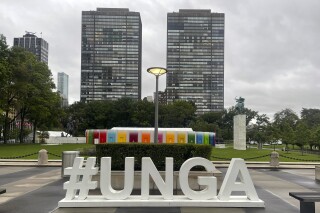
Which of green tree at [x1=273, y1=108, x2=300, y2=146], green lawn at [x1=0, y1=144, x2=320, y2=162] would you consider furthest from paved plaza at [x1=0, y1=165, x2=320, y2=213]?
green tree at [x1=273, y1=108, x2=300, y2=146]

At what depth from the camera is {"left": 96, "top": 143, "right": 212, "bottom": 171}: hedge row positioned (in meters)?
13.6

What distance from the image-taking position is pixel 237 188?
33.4ft

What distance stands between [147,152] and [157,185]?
363 centimetres

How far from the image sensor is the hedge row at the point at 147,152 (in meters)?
13.6

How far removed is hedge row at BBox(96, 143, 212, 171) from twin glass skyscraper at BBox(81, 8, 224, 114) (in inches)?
4724

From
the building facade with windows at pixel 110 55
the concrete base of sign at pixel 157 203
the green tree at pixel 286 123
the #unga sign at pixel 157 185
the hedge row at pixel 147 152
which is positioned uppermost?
the building facade with windows at pixel 110 55

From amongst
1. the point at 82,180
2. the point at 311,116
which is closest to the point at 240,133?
the point at 82,180

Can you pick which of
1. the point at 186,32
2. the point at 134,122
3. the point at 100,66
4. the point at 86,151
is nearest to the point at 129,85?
the point at 100,66

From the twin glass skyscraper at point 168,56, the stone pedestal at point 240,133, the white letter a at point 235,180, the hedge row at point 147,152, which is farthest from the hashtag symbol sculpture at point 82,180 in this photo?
the twin glass skyscraper at point 168,56

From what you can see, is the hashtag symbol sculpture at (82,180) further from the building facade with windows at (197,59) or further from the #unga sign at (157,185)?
the building facade with windows at (197,59)

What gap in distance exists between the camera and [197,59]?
146m

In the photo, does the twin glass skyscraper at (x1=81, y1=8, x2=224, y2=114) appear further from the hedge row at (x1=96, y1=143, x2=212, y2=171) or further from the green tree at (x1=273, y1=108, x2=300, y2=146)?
the hedge row at (x1=96, y1=143, x2=212, y2=171)

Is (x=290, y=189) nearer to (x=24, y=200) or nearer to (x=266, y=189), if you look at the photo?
(x=266, y=189)

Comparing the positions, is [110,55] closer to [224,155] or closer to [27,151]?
[27,151]
